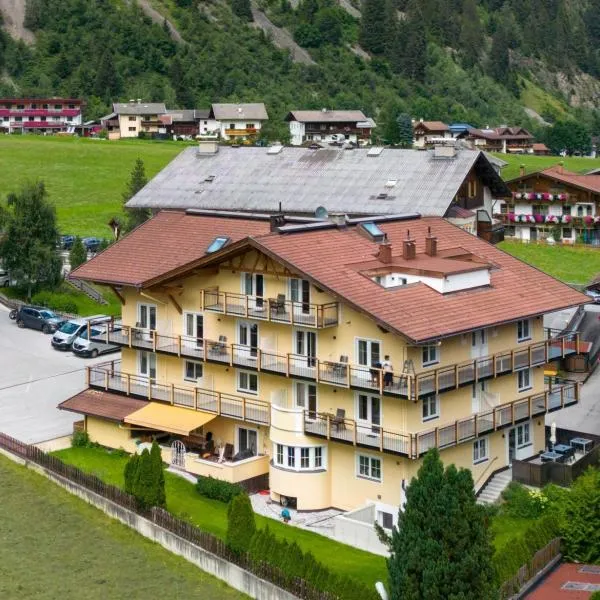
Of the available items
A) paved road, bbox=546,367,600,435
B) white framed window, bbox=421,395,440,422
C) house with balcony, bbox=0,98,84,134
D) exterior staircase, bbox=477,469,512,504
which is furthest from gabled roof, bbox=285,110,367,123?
white framed window, bbox=421,395,440,422

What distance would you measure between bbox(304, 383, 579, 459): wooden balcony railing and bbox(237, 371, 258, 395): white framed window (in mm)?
3526

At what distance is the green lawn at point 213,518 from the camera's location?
40188 mm

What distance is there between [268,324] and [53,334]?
1017 inches

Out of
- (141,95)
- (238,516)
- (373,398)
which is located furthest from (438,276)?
(141,95)

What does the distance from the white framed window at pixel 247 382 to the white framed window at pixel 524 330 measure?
9.91m

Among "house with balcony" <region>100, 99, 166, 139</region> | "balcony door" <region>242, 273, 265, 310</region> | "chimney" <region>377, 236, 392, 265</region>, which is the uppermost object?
"house with balcony" <region>100, 99, 166, 139</region>

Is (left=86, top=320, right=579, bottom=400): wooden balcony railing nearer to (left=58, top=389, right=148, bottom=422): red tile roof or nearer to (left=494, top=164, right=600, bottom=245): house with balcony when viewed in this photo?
(left=58, top=389, right=148, bottom=422): red tile roof

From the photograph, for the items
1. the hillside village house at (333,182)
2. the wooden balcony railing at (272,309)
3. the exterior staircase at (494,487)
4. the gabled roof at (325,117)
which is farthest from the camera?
the gabled roof at (325,117)

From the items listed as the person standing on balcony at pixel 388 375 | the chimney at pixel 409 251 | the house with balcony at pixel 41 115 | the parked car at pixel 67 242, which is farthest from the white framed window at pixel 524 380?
the house with balcony at pixel 41 115

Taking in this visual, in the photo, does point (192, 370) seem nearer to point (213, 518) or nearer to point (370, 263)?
point (213, 518)

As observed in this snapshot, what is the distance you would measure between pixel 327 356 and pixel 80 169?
94340 millimetres

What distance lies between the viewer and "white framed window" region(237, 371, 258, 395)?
49.2m

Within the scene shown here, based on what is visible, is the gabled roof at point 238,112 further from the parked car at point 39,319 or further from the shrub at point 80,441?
the shrub at point 80,441

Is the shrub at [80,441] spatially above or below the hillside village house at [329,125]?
below
